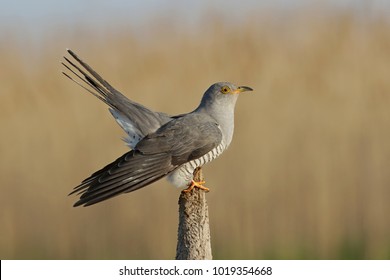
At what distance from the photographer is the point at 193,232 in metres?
2.30

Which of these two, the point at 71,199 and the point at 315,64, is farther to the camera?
the point at 315,64

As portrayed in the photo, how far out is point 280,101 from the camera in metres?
4.29

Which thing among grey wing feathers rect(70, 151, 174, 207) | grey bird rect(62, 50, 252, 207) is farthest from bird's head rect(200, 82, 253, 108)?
grey wing feathers rect(70, 151, 174, 207)

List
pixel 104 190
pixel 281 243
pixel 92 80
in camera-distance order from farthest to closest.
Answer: pixel 281 243
pixel 92 80
pixel 104 190

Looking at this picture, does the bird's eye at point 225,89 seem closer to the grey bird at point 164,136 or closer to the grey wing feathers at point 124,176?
the grey bird at point 164,136

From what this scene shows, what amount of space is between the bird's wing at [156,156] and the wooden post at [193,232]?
0.93 feet

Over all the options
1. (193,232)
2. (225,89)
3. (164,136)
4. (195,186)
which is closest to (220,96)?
(225,89)

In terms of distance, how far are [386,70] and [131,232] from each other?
5.27 feet

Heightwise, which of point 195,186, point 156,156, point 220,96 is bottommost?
point 195,186

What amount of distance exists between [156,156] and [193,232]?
0.73 m

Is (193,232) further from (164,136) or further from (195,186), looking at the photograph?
(164,136)

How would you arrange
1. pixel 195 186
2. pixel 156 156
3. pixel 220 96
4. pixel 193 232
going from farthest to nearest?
1. pixel 220 96
2. pixel 156 156
3. pixel 195 186
4. pixel 193 232

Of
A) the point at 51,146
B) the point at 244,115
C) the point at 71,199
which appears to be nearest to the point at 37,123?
the point at 51,146

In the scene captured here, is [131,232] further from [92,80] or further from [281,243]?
[92,80]
